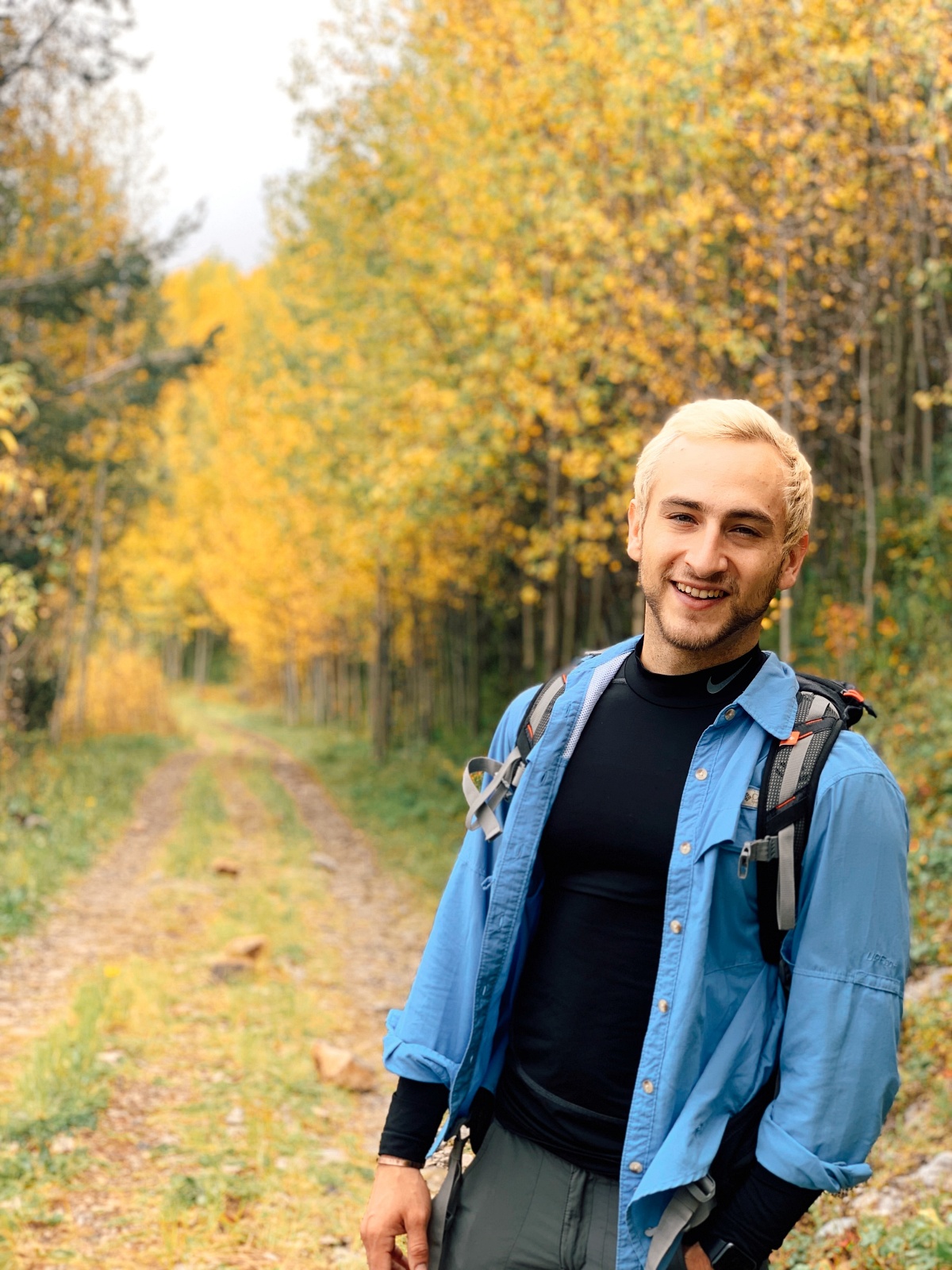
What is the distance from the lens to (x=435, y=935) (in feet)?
7.42

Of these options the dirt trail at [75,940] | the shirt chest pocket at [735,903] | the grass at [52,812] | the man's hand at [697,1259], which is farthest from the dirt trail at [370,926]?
the shirt chest pocket at [735,903]

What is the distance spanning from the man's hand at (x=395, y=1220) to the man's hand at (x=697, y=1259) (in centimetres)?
54

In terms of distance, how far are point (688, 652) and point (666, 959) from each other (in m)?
0.55

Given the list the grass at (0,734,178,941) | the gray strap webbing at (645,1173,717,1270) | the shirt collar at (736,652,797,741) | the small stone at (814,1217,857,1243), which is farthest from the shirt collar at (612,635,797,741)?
the grass at (0,734,178,941)

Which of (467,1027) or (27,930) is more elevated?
(467,1027)

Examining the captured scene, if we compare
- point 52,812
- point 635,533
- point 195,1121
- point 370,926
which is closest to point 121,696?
point 52,812

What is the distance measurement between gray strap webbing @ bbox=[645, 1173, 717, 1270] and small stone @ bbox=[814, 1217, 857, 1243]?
2.80 metres

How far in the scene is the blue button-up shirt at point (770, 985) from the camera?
5.83ft

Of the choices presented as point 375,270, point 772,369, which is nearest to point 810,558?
point 772,369

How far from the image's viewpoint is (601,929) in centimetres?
204

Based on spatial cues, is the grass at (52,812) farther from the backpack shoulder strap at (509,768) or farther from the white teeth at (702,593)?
the white teeth at (702,593)

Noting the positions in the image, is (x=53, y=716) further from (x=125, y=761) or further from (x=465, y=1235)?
(x=465, y=1235)

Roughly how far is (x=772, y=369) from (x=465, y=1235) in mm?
8527

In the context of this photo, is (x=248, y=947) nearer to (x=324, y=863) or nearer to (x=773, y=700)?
(x=324, y=863)
